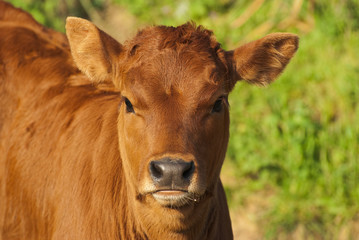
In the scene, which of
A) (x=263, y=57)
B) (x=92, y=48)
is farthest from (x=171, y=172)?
(x=263, y=57)

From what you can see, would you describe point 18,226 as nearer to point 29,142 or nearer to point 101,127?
point 29,142

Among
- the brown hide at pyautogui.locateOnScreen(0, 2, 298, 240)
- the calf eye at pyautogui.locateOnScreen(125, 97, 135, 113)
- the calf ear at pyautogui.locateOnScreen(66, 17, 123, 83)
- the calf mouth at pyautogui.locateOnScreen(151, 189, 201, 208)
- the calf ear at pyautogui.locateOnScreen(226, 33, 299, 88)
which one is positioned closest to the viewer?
the calf mouth at pyautogui.locateOnScreen(151, 189, 201, 208)

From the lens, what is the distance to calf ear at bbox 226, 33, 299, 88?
4078 millimetres

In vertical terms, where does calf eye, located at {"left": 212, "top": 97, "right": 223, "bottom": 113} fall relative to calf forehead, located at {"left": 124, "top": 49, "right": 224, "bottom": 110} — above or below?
below

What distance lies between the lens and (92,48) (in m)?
4.04

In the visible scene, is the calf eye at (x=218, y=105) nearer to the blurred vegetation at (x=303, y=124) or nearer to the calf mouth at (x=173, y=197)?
the calf mouth at (x=173, y=197)

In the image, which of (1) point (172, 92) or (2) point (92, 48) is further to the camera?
(2) point (92, 48)

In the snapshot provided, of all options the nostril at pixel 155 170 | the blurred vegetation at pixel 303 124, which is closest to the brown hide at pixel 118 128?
the nostril at pixel 155 170

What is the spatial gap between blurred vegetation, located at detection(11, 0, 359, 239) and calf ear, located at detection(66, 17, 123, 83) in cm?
216

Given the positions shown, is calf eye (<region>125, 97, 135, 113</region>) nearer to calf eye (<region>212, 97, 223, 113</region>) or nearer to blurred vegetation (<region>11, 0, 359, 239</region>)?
calf eye (<region>212, 97, 223, 113</region>)

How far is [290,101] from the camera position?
769 cm

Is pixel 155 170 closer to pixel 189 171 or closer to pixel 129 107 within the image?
pixel 189 171

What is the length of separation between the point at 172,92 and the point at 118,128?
2.08ft

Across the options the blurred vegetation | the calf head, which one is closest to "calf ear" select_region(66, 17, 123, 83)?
the calf head
